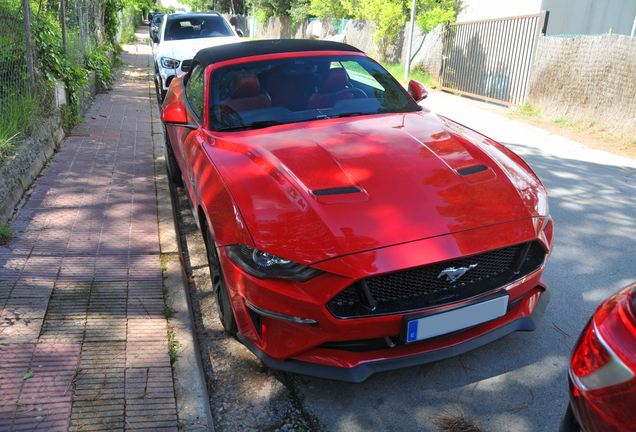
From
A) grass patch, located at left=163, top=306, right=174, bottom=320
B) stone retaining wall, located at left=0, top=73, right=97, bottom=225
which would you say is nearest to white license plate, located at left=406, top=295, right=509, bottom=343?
grass patch, located at left=163, top=306, right=174, bottom=320

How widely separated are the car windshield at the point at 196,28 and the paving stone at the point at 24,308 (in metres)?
9.02

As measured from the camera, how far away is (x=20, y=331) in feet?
8.94

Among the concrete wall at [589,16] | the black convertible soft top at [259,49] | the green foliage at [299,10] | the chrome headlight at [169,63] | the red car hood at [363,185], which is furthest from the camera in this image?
the green foliage at [299,10]

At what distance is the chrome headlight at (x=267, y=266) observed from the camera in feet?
7.11

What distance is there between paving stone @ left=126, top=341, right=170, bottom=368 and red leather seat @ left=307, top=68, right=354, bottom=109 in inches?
79.6

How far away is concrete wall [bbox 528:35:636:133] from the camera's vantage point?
8500mm

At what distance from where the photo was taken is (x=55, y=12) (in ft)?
26.9

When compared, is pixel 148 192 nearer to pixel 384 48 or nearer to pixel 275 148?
pixel 275 148

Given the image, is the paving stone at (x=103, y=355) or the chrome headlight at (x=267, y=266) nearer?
the chrome headlight at (x=267, y=266)

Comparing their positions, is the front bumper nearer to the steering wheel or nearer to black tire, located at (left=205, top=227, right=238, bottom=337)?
black tire, located at (left=205, top=227, right=238, bottom=337)

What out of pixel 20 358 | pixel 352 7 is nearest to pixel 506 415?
pixel 20 358

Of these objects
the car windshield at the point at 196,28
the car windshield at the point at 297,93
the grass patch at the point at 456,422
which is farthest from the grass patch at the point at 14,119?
the car windshield at the point at 196,28

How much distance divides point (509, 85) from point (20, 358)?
12094 mm

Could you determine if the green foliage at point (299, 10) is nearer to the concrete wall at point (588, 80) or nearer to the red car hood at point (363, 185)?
the concrete wall at point (588, 80)
